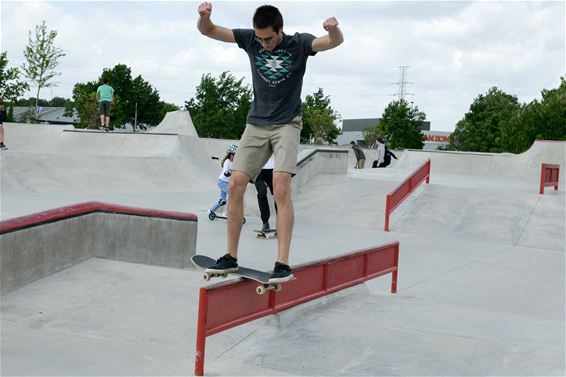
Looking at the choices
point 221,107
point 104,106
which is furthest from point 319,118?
point 104,106

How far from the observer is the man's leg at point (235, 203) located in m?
4.73

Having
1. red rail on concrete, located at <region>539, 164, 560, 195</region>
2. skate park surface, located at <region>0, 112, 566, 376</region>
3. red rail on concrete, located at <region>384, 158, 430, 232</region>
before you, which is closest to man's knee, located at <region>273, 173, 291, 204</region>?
skate park surface, located at <region>0, 112, 566, 376</region>

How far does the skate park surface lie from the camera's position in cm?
474

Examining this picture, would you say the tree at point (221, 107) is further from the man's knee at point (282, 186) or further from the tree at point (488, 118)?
the man's knee at point (282, 186)

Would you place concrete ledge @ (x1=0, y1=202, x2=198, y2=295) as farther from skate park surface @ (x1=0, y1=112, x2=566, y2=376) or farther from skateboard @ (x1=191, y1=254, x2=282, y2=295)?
skateboard @ (x1=191, y1=254, x2=282, y2=295)

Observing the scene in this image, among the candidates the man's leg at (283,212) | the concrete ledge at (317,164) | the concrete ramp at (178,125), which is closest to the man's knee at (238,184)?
the man's leg at (283,212)

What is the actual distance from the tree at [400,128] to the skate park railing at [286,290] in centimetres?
6716

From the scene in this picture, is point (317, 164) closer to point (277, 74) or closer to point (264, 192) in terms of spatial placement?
point (264, 192)

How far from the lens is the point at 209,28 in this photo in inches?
186

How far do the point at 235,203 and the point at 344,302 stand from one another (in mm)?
2265

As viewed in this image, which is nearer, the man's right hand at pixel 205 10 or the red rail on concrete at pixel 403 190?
the man's right hand at pixel 205 10

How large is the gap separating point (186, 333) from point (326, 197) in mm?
10061

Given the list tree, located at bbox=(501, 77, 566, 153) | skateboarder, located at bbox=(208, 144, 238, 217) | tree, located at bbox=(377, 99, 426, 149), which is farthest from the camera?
tree, located at bbox=(377, 99, 426, 149)

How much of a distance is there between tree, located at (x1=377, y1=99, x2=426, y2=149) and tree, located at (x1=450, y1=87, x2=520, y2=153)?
7041 millimetres
